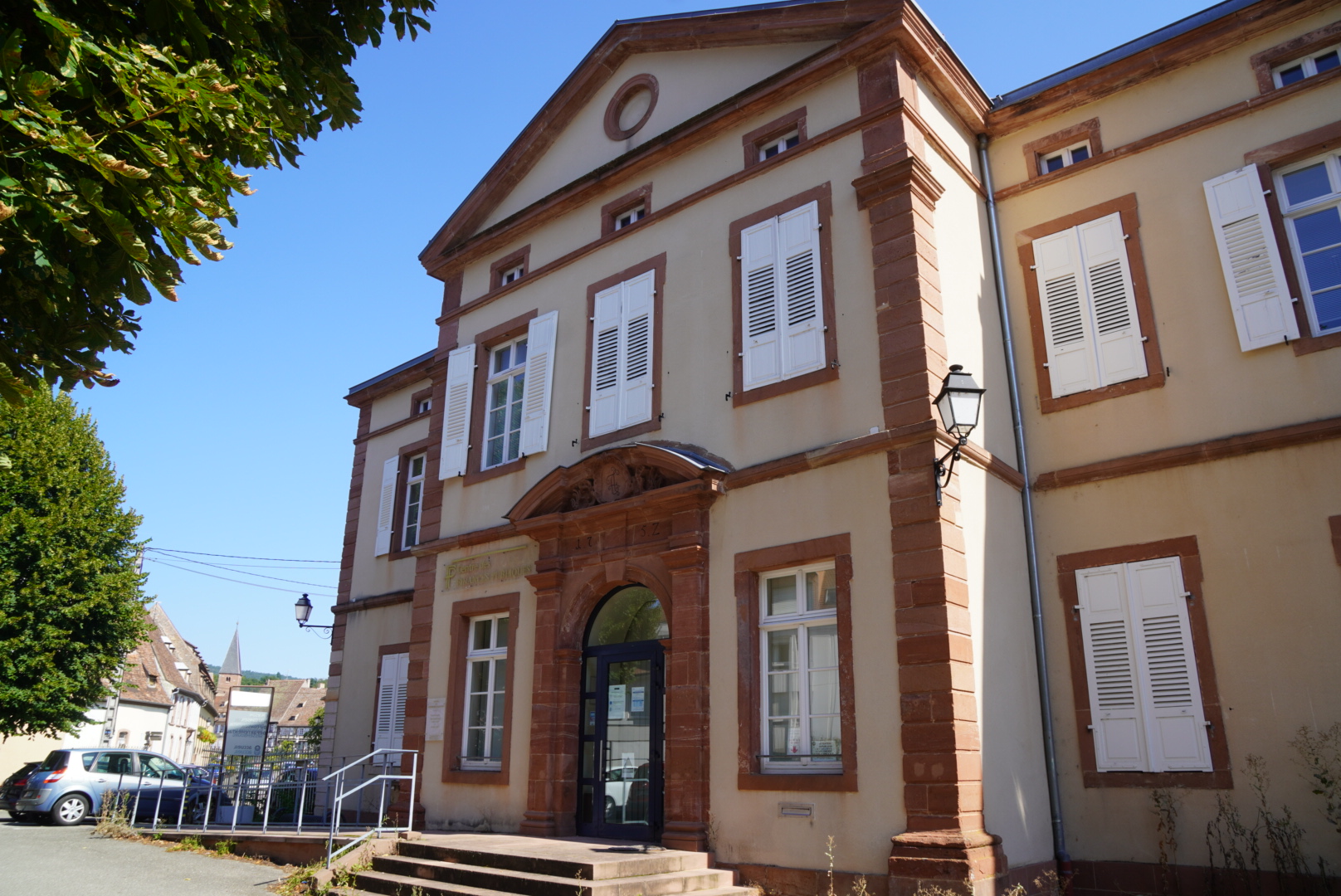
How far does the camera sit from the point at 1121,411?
30.4ft

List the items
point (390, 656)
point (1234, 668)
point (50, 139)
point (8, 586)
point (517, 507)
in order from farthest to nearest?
1. point (8, 586)
2. point (390, 656)
3. point (517, 507)
4. point (1234, 668)
5. point (50, 139)

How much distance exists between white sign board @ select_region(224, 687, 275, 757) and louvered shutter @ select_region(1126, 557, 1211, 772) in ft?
42.9

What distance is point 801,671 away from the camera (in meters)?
→ 8.74

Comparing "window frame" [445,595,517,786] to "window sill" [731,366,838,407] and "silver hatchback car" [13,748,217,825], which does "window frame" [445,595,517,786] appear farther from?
"silver hatchback car" [13,748,217,825]

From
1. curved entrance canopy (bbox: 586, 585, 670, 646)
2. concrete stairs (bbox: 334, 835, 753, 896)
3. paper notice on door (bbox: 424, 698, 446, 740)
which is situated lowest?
concrete stairs (bbox: 334, 835, 753, 896)

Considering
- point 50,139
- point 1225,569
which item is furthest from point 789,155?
point 50,139

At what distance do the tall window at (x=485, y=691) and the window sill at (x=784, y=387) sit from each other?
398 centimetres

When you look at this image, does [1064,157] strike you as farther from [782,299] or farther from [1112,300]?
[782,299]

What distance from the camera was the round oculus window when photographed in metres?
12.3

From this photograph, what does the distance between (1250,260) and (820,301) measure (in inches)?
146

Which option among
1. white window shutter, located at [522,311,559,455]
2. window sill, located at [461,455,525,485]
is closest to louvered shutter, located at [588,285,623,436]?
white window shutter, located at [522,311,559,455]

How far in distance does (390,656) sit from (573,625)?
6.41 metres

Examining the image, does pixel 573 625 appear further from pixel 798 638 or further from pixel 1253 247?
pixel 1253 247

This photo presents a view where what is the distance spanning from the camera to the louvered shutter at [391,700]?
1527cm
